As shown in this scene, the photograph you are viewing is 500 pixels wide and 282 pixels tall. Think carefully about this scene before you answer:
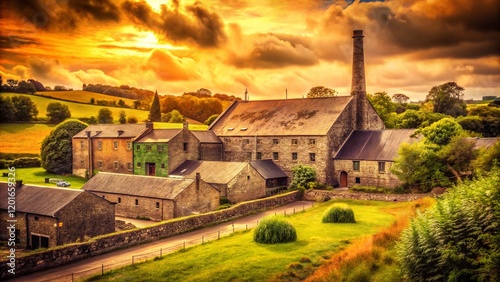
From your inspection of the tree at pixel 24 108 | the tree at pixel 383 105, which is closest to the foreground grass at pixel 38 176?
the tree at pixel 24 108

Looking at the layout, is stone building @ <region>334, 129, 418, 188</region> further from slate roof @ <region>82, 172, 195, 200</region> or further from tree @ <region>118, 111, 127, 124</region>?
tree @ <region>118, 111, 127, 124</region>

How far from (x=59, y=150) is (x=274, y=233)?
47.1m

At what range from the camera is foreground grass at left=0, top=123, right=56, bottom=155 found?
210 feet

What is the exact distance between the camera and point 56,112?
3031 inches

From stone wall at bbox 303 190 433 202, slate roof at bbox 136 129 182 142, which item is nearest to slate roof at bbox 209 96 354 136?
stone wall at bbox 303 190 433 202

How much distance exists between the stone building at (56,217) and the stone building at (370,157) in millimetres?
27016

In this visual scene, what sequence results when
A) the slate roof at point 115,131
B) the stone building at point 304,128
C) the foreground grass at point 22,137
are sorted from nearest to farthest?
the stone building at point 304,128 → the slate roof at point 115,131 → the foreground grass at point 22,137

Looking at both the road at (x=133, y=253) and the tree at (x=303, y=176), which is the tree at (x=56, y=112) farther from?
the road at (x=133, y=253)

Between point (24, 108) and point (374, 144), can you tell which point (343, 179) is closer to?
point (374, 144)

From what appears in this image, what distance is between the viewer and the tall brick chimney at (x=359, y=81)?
5378 cm

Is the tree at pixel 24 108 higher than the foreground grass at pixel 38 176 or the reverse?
higher

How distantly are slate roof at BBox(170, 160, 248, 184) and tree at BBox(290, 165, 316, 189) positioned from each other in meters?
7.48

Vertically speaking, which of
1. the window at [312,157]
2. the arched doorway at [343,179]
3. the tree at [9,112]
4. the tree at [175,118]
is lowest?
→ the arched doorway at [343,179]

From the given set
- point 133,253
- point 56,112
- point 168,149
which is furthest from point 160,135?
point 56,112
